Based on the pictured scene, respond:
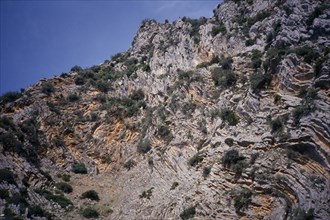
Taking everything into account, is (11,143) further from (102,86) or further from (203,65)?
(203,65)

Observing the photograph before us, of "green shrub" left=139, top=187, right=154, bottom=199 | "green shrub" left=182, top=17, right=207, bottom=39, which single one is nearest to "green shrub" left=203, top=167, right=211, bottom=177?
"green shrub" left=139, top=187, right=154, bottom=199

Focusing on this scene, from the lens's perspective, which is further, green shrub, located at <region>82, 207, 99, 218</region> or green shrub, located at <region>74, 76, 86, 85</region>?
green shrub, located at <region>74, 76, 86, 85</region>

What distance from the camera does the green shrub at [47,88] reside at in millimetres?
42463

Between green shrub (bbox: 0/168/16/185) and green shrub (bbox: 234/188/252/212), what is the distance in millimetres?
16515

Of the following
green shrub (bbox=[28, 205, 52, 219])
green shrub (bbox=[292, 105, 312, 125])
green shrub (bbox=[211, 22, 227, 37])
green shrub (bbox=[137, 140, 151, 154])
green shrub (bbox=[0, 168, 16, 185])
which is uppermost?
green shrub (bbox=[211, 22, 227, 37])

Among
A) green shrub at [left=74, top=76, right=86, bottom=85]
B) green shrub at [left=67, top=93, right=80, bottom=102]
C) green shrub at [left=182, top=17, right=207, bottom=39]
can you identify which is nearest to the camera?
green shrub at [left=67, top=93, right=80, bottom=102]

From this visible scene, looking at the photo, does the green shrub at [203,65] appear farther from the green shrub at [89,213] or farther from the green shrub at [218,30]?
the green shrub at [89,213]

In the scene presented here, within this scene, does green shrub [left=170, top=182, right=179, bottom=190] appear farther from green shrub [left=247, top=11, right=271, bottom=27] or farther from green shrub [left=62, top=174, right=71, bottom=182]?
green shrub [left=247, top=11, right=271, bottom=27]

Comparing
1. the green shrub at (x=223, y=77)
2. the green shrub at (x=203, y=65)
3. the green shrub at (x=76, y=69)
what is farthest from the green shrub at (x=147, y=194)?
the green shrub at (x=76, y=69)

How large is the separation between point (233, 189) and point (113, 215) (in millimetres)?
10142

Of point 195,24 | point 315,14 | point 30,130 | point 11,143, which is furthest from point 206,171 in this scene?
point 195,24

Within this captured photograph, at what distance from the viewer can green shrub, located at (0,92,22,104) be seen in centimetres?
4006

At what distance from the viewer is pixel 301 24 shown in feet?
105

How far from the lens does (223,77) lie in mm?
33875
